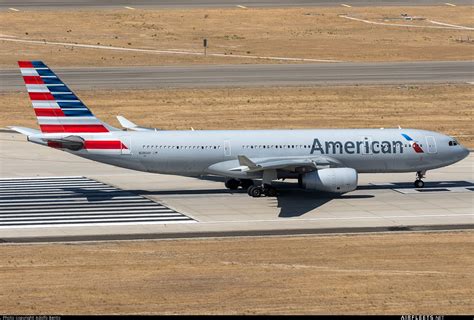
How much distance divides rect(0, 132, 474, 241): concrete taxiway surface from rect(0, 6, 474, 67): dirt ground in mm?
48695

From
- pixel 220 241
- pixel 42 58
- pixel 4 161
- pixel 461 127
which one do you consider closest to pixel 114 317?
pixel 220 241

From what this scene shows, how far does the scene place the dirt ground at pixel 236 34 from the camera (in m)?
125

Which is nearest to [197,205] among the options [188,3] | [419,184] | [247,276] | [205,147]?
[205,147]

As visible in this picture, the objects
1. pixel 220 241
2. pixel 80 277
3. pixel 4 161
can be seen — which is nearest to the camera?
pixel 80 277

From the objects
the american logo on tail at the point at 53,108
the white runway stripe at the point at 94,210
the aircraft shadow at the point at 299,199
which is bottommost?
the white runway stripe at the point at 94,210

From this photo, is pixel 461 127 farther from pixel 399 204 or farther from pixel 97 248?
pixel 97 248

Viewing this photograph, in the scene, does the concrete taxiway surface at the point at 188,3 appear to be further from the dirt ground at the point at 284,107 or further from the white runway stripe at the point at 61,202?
the white runway stripe at the point at 61,202

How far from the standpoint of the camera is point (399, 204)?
6419cm

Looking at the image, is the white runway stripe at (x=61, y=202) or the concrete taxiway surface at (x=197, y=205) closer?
the concrete taxiway surface at (x=197, y=205)

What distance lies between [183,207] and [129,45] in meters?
71.3

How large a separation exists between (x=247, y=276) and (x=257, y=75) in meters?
67.1

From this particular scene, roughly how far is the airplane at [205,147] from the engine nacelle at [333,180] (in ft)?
0.46

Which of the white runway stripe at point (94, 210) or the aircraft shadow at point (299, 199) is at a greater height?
the aircraft shadow at point (299, 199)

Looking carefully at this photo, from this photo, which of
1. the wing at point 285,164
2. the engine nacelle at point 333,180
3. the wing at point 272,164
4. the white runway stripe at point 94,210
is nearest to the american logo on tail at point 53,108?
the white runway stripe at point 94,210
